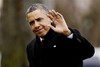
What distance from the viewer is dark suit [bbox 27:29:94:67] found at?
22.9 feet

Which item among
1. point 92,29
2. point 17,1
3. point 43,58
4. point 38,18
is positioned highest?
point 38,18

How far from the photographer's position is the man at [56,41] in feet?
22.8

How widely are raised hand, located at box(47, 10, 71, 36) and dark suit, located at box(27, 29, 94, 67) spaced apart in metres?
0.11

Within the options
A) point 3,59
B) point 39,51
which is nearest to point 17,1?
point 3,59

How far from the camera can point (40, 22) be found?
7.09 metres

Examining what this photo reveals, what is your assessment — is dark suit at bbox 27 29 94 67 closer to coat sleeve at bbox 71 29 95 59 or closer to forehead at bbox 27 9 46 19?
coat sleeve at bbox 71 29 95 59

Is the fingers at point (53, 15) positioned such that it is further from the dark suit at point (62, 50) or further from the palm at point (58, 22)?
the dark suit at point (62, 50)

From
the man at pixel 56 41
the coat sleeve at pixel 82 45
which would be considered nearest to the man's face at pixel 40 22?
the man at pixel 56 41

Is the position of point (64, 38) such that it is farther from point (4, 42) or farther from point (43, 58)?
point (4, 42)

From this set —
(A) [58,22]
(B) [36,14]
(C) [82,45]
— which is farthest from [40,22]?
(C) [82,45]

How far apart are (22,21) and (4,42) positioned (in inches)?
27.7

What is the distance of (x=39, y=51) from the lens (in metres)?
7.33

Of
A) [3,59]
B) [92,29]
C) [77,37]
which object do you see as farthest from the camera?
[92,29]

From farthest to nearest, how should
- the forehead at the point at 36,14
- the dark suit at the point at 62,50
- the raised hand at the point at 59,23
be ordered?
the forehead at the point at 36,14 → the dark suit at the point at 62,50 → the raised hand at the point at 59,23
